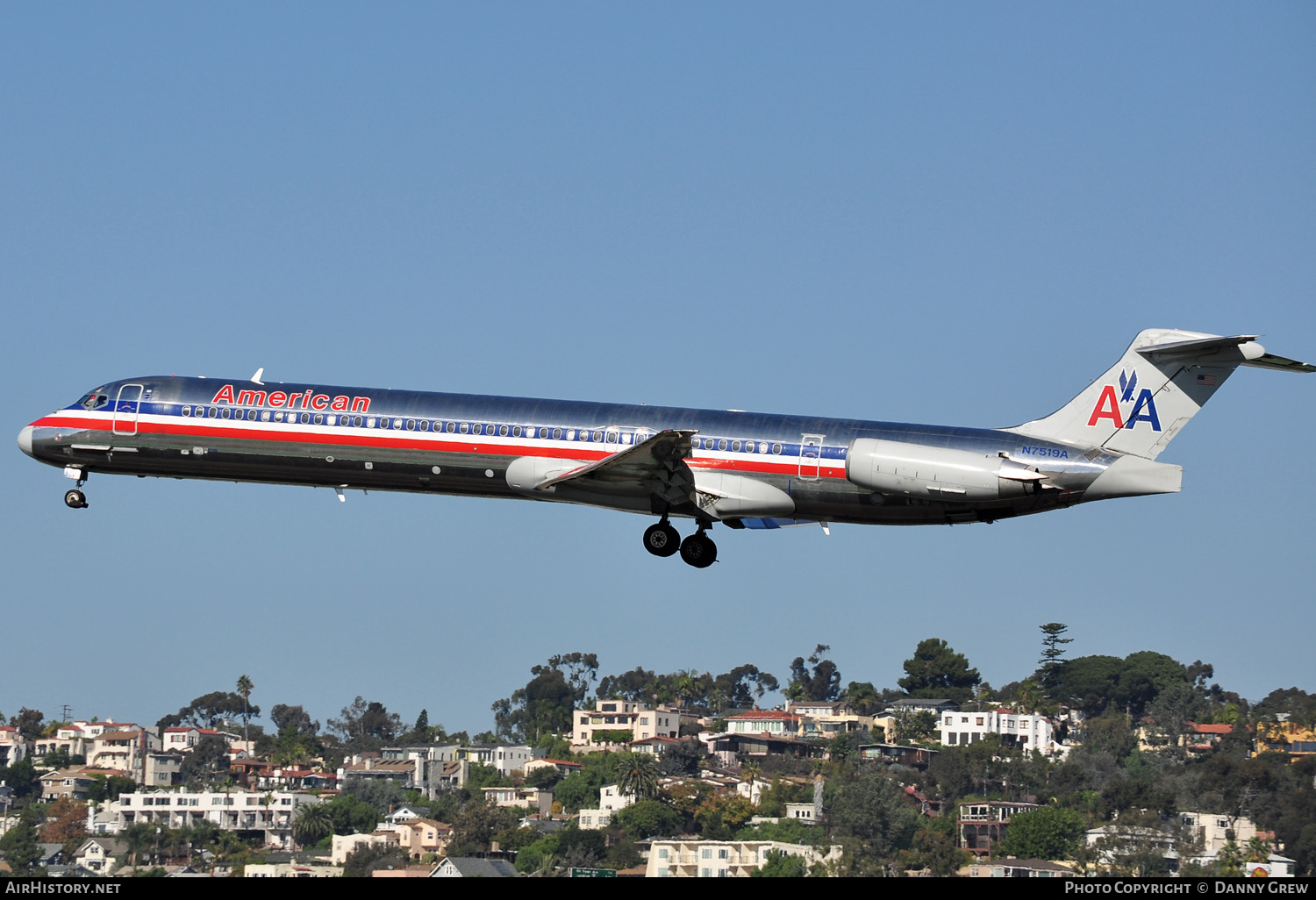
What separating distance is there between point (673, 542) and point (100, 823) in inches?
960

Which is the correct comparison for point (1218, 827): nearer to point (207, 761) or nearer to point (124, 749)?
point (207, 761)

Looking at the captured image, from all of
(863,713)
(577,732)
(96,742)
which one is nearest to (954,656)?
(863,713)

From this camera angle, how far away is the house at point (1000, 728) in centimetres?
7362

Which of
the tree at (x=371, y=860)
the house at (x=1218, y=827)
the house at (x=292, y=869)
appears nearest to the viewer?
the house at (x=292, y=869)

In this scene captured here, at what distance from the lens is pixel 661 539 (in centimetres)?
3366

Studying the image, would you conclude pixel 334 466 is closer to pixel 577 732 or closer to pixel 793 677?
pixel 577 732

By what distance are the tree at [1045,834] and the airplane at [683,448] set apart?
60.5ft

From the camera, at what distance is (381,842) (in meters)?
45.2

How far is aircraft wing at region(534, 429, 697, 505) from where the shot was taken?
3098cm

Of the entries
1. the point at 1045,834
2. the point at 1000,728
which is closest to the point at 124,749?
the point at 1000,728

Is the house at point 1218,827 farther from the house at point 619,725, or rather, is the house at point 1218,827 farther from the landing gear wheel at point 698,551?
the house at point 619,725

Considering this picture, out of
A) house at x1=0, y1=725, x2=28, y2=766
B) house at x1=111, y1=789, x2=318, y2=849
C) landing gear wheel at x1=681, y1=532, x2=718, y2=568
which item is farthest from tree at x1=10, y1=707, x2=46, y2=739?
landing gear wheel at x1=681, y1=532, x2=718, y2=568

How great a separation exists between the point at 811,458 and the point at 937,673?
70065 mm

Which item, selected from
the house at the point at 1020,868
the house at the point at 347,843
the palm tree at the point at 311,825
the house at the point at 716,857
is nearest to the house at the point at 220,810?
the palm tree at the point at 311,825
